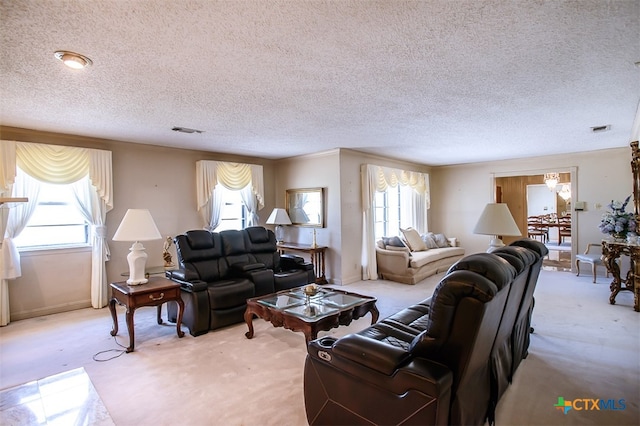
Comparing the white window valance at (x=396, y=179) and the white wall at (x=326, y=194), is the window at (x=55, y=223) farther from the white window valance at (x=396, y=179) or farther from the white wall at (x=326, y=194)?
the white window valance at (x=396, y=179)

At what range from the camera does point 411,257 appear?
5867 millimetres

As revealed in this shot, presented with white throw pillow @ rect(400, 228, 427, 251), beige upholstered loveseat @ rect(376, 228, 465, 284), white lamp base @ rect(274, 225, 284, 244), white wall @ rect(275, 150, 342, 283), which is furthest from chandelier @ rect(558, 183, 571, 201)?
white lamp base @ rect(274, 225, 284, 244)

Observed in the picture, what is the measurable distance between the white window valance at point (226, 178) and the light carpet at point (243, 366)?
2249mm

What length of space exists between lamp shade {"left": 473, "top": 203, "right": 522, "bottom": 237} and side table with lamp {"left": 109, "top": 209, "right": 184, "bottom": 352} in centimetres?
331

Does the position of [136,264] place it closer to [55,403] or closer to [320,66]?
[55,403]

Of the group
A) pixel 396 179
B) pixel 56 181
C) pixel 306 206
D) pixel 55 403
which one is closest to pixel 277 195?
pixel 306 206

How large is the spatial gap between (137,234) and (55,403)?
4.90 ft

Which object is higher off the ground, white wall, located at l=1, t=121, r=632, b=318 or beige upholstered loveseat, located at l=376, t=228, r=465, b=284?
white wall, located at l=1, t=121, r=632, b=318

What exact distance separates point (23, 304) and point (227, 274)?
102 inches

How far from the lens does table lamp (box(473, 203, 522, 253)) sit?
133 inches

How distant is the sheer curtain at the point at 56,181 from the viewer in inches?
154

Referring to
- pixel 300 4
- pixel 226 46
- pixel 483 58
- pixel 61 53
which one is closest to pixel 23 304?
pixel 61 53

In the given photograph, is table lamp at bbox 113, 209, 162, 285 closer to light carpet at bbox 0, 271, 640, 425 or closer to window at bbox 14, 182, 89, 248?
light carpet at bbox 0, 271, 640, 425

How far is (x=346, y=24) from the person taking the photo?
1837 millimetres
